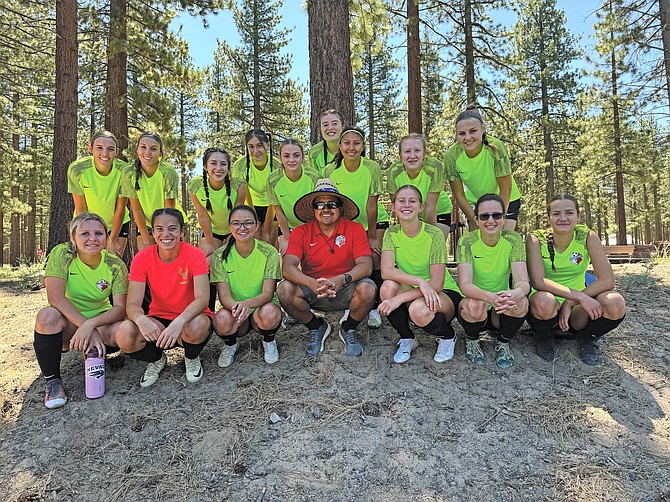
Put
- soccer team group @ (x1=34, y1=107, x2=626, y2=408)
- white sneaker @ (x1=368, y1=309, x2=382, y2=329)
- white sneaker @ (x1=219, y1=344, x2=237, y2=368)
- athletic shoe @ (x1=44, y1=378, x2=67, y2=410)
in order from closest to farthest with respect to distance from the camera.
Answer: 1. athletic shoe @ (x1=44, y1=378, x2=67, y2=410)
2. soccer team group @ (x1=34, y1=107, x2=626, y2=408)
3. white sneaker @ (x1=219, y1=344, x2=237, y2=368)
4. white sneaker @ (x1=368, y1=309, x2=382, y2=329)

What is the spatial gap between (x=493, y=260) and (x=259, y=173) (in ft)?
10.1

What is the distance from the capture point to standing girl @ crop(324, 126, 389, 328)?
4973 mm

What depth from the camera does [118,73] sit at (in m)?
10.4

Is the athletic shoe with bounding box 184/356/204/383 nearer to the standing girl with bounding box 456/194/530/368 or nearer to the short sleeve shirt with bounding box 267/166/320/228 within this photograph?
the short sleeve shirt with bounding box 267/166/320/228

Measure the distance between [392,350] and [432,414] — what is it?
35.6 inches

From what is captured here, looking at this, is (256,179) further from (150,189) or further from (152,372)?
(152,372)

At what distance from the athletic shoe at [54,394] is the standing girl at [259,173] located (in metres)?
2.73

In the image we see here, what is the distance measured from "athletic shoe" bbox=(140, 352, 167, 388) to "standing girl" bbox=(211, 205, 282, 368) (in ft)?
1.86

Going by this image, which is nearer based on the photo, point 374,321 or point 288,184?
point 374,321

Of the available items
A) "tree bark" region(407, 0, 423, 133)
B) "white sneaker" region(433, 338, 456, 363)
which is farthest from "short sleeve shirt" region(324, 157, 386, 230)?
"tree bark" region(407, 0, 423, 133)

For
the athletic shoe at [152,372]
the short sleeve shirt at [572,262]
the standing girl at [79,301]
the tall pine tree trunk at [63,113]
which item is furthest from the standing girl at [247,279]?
the tall pine tree trunk at [63,113]

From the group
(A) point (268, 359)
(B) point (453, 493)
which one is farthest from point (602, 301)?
(A) point (268, 359)

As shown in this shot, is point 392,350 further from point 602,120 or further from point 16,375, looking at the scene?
point 602,120

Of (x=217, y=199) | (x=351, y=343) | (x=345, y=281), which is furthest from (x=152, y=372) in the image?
(x=217, y=199)
